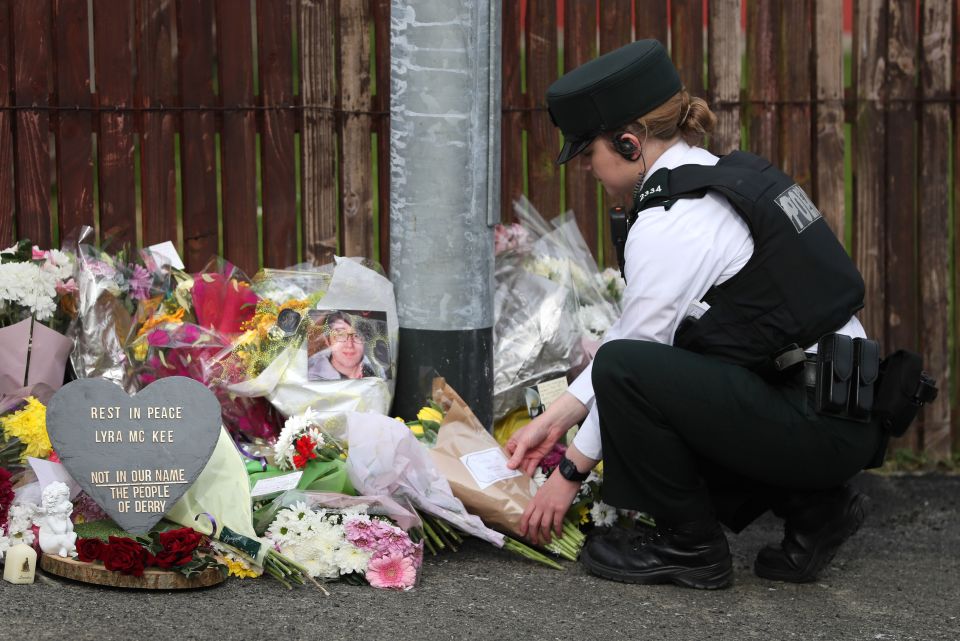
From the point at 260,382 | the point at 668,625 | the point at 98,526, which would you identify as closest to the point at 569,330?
the point at 260,382

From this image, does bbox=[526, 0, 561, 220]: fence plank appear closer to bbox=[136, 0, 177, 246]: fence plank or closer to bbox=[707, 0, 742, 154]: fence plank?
bbox=[707, 0, 742, 154]: fence plank

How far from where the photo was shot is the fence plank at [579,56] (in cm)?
500

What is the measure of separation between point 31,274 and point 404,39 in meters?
1.48

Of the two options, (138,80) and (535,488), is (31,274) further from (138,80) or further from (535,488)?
(535,488)

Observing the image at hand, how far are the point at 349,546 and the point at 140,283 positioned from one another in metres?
1.50

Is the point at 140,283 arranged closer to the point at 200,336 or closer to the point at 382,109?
the point at 200,336

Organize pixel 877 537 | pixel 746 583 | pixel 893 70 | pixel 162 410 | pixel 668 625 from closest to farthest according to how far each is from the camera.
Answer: pixel 668 625 → pixel 162 410 → pixel 746 583 → pixel 877 537 → pixel 893 70

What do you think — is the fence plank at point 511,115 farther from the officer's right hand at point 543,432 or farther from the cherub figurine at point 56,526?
the cherub figurine at point 56,526

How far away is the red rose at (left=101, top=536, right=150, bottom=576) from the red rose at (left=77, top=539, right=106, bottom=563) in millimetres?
22

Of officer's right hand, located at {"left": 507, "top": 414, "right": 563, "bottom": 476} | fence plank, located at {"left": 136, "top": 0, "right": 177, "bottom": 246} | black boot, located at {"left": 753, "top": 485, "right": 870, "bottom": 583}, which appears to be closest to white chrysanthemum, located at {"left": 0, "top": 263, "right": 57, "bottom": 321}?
fence plank, located at {"left": 136, "top": 0, "right": 177, "bottom": 246}

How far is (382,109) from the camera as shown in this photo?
488 centimetres

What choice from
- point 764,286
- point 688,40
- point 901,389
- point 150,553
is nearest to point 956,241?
point 688,40

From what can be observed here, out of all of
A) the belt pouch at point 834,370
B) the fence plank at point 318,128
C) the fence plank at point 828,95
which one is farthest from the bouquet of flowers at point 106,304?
the fence plank at point 828,95

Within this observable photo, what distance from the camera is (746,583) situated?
12.1 feet
